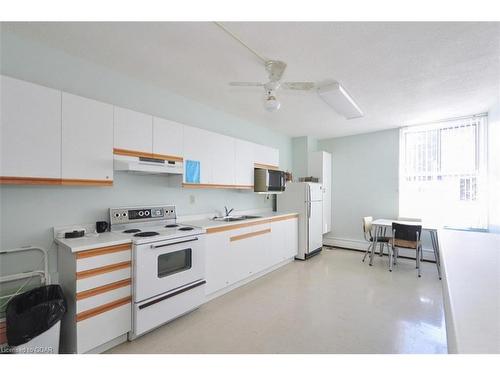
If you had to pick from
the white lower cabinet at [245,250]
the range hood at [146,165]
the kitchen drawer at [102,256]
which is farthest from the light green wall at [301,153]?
the kitchen drawer at [102,256]

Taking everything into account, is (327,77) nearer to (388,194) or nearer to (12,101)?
(12,101)

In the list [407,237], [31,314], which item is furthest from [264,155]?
[31,314]

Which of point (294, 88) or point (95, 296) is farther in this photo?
point (294, 88)

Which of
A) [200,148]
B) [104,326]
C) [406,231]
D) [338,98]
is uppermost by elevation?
[338,98]

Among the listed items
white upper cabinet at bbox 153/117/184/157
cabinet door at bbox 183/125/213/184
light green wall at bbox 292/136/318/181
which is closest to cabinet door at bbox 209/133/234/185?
cabinet door at bbox 183/125/213/184

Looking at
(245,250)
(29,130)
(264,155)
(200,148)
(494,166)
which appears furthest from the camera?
(264,155)

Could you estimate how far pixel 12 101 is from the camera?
1.63 m

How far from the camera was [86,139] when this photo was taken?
1986mm

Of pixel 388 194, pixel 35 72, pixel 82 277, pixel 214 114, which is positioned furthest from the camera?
pixel 388 194

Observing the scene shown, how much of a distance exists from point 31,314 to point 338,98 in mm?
3502

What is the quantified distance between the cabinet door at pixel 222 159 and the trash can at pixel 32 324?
1.97m

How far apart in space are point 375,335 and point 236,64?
113 inches

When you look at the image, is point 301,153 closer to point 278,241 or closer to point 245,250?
point 278,241
